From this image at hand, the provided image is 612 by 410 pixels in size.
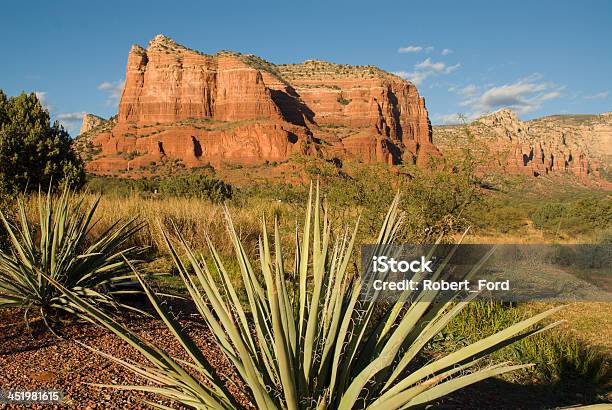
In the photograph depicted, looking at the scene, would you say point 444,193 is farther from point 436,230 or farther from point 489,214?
point 489,214

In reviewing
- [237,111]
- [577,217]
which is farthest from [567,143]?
[577,217]

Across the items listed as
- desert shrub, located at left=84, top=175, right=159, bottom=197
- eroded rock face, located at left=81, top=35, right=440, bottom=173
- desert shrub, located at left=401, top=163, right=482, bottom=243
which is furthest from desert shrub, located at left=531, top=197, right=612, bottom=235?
eroded rock face, located at left=81, top=35, right=440, bottom=173

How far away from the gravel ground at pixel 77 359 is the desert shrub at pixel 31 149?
1026 centimetres

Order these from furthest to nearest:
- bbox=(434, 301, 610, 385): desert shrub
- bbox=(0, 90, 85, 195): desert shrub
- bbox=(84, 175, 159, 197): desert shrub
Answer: bbox=(84, 175, 159, 197): desert shrub
bbox=(0, 90, 85, 195): desert shrub
bbox=(434, 301, 610, 385): desert shrub

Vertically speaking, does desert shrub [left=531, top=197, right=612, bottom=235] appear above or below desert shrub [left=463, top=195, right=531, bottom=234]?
below

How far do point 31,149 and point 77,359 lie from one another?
1304 cm

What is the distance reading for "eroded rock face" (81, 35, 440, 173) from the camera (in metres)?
79.9

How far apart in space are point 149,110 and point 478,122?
8759 cm

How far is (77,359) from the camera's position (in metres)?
3.38

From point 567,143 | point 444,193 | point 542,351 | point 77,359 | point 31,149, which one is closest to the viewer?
point 77,359

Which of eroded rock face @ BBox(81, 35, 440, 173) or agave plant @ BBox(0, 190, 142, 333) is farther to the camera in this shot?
eroded rock face @ BBox(81, 35, 440, 173)

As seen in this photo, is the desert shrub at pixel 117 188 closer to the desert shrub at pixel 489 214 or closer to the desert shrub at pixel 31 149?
the desert shrub at pixel 31 149

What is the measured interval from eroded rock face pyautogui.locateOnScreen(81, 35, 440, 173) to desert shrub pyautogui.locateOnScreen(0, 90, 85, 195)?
5613 cm

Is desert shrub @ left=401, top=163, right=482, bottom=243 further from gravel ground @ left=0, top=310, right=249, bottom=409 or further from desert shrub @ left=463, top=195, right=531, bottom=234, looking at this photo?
gravel ground @ left=0, top=310, right=249, bottom=409
